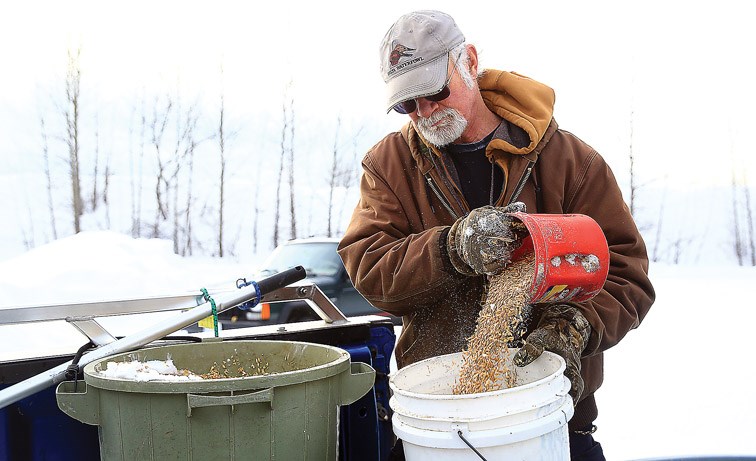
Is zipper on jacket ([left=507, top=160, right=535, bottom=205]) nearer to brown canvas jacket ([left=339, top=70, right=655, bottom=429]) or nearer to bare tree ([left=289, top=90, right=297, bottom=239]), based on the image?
brown canvas jacket ([left=339, top=70, right=655, bottom=429])

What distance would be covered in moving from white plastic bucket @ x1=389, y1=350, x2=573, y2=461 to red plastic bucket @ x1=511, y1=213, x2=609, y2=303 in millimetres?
217

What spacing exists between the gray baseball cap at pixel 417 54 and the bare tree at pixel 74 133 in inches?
782

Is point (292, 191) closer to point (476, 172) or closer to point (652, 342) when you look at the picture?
point (652, 342)

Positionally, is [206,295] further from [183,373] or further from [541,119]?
[541,119]

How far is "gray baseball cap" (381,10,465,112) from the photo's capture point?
2330 millimetres

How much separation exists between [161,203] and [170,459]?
2336cm

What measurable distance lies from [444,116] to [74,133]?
844 inches

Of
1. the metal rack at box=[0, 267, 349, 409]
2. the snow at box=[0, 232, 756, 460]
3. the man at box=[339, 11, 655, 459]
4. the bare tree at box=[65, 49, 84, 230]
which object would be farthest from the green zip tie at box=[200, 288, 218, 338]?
the bare tree at box=[65, 49, 84, 230]

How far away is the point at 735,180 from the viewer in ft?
77.3

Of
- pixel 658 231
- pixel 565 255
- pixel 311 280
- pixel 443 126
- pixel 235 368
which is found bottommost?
pixel 658 231

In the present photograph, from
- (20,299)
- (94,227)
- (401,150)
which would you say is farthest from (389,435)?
(94,227)

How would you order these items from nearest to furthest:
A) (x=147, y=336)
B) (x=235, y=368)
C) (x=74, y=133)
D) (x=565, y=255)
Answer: (x=565, y=255)
(x=147, y=336)
(x=235, y=368)
(x=74, y=133)

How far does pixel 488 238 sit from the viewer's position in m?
1.93

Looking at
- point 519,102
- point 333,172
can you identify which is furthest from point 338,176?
point 519,102
